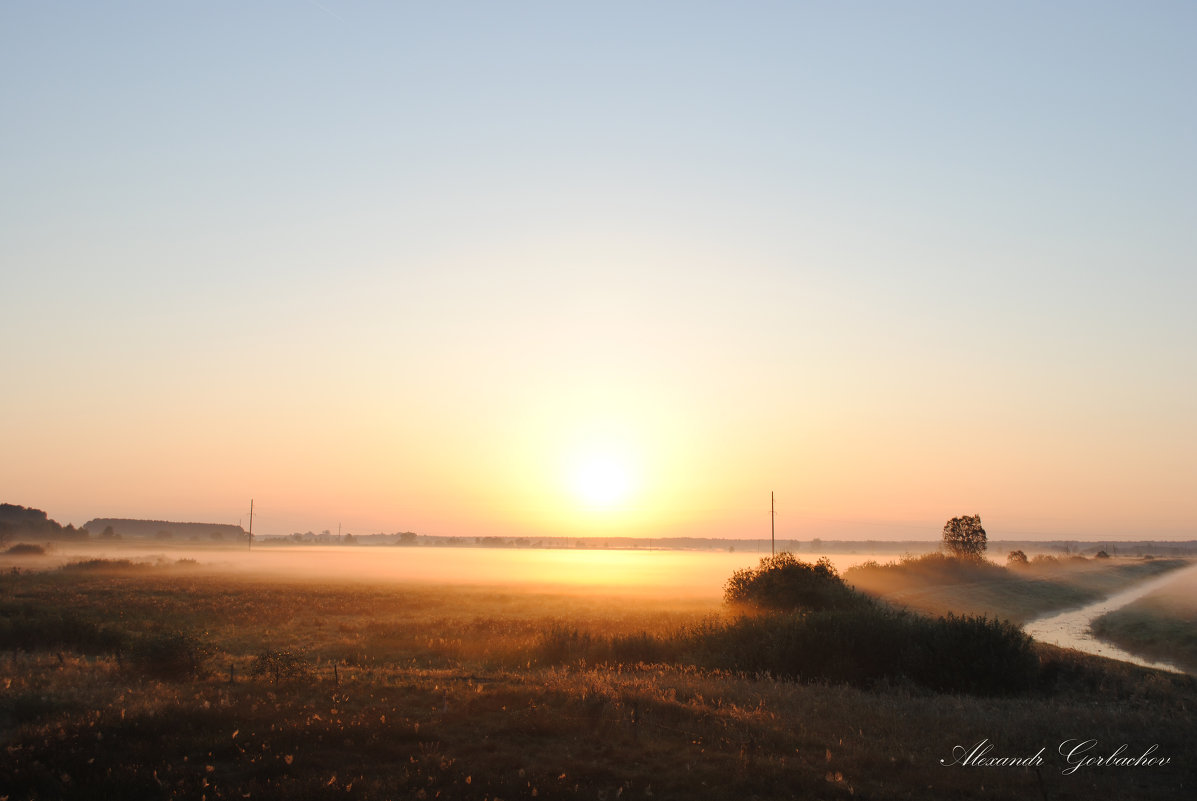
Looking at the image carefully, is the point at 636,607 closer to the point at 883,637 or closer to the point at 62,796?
the point at 883,637

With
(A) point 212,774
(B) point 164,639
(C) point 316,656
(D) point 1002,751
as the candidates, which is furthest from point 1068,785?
(C) point 316,656

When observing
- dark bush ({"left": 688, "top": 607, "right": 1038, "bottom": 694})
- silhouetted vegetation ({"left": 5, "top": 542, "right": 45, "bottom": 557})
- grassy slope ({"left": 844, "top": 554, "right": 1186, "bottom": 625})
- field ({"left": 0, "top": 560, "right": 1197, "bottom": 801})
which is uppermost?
field ({"left": 0, "top": 560, "right": 1197, "bottom": 801})

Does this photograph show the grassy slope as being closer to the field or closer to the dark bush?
the dark bush

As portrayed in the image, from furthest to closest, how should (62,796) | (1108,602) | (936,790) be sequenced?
(1108,602)
(936,790)
(62,796)

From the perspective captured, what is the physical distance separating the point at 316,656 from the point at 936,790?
83.5 feet

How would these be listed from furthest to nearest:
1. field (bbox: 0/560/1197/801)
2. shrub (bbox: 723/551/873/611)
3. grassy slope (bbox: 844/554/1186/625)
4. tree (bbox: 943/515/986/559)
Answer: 1. tree (bbox: 943/515/986/559)
2. grassy slope (bbox: 844/554/1186/625)
3. shrub (bbox: 723/551/873/611)
4. field (bbox: 0/560/1197/801)

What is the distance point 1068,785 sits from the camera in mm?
13289

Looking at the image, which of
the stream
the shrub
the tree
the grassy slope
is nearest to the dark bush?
the shrub

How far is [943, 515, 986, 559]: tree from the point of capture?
10488 cm

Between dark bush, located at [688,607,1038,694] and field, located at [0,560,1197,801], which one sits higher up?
field, located at [0,560,1197,801]

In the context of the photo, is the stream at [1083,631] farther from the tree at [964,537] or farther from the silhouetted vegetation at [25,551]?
the silhouetted vegetation at [25,551]

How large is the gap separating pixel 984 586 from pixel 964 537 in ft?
96.5

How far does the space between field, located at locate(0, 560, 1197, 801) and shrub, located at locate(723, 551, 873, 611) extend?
13224 millimetres

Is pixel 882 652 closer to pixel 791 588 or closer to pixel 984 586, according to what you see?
pixel 791 588
